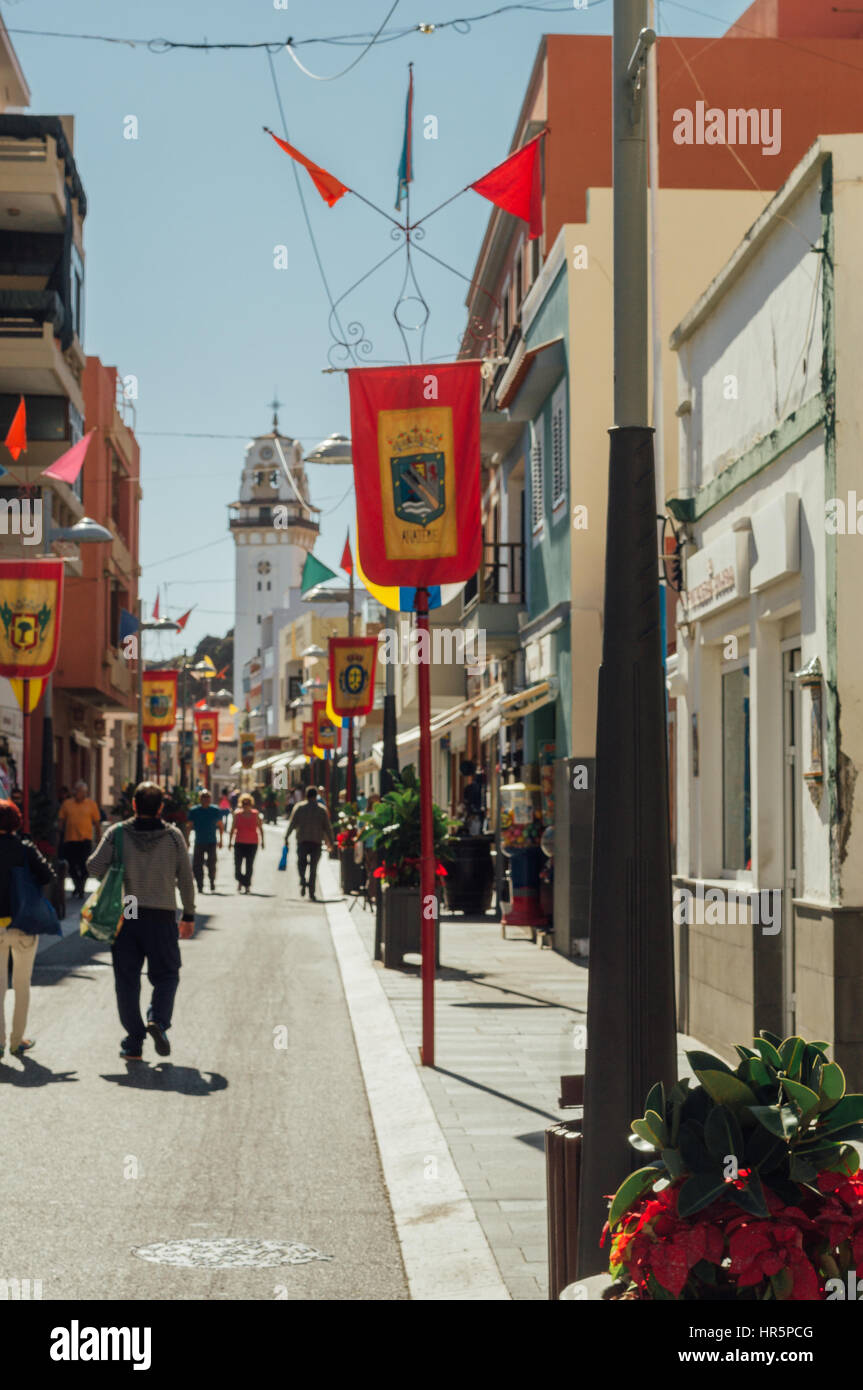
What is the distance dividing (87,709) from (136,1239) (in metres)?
46.2

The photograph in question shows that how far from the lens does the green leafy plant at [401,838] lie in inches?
714

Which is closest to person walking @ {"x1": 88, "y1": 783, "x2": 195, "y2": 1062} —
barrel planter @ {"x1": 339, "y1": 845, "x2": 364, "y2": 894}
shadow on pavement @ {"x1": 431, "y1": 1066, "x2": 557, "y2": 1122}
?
shadow on pavement @ {"x1": 431, "y1": 1066, "x2": 557, "y2": 1122}

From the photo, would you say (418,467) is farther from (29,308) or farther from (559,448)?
(29,308)

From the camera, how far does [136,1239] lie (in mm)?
6934

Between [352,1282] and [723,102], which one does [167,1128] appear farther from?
[723,102]

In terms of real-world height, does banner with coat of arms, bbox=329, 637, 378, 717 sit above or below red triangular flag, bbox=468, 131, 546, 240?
below

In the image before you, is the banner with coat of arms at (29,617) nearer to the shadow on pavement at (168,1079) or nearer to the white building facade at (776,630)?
the white building facade at (776,630)

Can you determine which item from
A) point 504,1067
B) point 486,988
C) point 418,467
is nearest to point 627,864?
point 504,1067

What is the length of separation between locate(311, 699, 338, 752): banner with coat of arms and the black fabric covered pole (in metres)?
40.1

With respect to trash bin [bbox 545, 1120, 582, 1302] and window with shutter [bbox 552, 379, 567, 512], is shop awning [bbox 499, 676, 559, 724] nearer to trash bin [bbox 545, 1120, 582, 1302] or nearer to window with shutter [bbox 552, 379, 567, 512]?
window with shutter [bbox 552, 379, 567, 512]

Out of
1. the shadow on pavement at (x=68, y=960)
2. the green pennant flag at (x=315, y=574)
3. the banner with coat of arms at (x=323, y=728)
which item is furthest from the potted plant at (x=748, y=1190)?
the banner with coat of arms at (x=323, y=728)

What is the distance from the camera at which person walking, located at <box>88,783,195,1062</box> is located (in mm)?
11945

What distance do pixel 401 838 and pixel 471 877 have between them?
26.2ft
